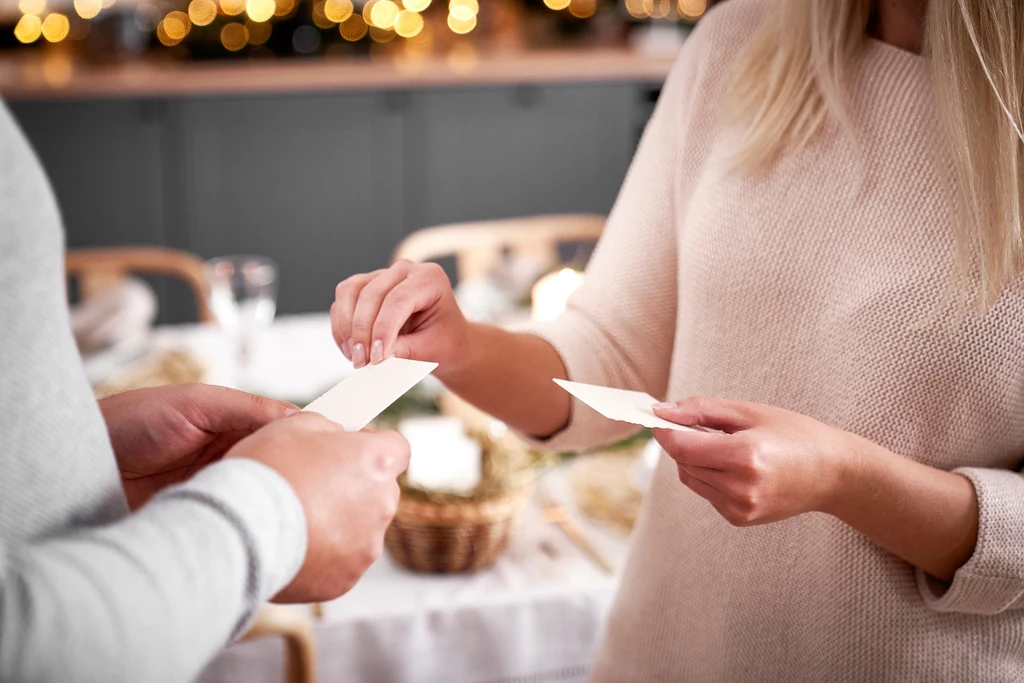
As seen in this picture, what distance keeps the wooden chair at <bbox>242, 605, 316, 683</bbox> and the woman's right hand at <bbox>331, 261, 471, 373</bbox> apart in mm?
329

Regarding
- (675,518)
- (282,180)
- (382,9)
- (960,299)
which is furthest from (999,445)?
(382,9)

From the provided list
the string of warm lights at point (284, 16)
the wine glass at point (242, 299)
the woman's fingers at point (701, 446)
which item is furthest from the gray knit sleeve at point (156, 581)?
the string of warm lights at point (284, 16)

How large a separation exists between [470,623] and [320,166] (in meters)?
3.36

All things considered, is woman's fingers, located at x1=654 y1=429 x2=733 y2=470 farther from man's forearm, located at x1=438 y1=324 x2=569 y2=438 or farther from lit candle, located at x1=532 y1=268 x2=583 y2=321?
lit candle, located at x1=532 y1=268 x2=583 y2=321

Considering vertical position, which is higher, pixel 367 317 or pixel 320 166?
pixel 367 317

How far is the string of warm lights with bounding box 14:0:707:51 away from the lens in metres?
4.63

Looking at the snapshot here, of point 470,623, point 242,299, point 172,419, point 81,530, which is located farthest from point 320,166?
point 81,530

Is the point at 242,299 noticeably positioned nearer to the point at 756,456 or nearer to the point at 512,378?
the point at 512,378

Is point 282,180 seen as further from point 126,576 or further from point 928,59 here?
point 126,576

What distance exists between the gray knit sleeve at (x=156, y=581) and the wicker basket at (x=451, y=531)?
0.71 metres

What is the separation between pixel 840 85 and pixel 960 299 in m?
0.26

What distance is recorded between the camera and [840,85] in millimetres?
978

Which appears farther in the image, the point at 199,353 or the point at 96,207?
the point at 96,207

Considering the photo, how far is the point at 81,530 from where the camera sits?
537 mm
